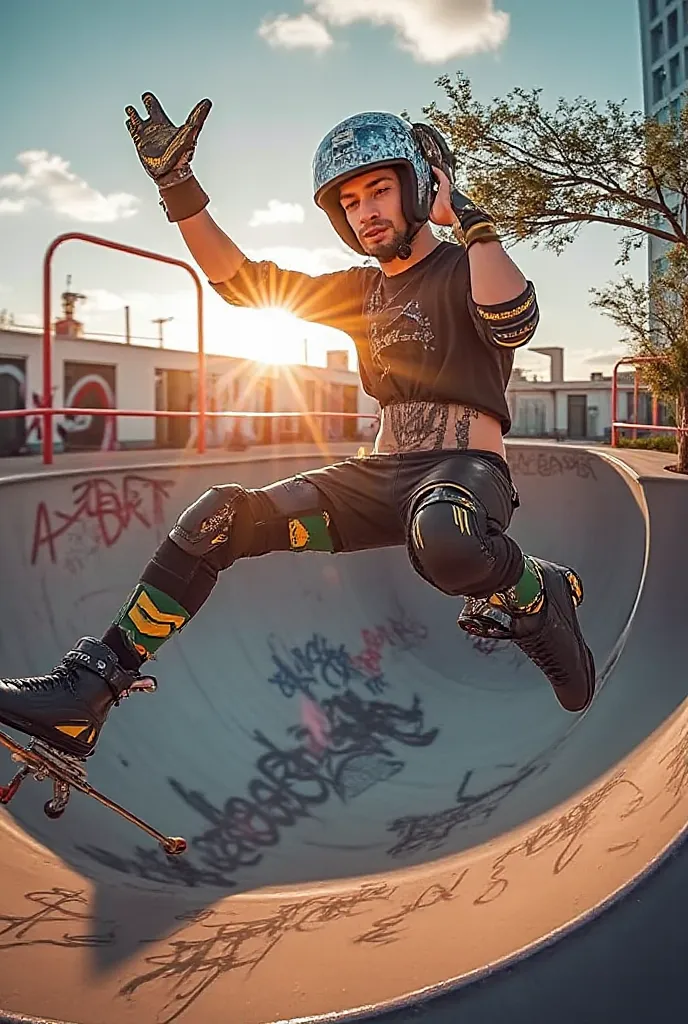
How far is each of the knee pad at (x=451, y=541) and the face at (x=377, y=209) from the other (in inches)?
37.1

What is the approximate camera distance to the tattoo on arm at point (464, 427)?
9.10ft

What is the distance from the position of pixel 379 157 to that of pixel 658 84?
4805 centimetres

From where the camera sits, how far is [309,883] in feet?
11.0

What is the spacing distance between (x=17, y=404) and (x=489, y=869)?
23.2 m

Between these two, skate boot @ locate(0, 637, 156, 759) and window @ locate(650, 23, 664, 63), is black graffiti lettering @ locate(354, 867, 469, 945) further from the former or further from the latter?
window @ locate(650, 23, 664, 63)

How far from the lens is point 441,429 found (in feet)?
9.18

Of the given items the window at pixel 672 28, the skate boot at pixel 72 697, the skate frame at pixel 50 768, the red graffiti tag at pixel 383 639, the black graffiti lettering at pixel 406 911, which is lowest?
the red graffiti tag at pixel 383 639

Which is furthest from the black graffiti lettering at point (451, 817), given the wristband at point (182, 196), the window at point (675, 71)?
the window at point (675, 71)

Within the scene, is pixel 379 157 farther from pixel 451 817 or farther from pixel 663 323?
pixel 663 323

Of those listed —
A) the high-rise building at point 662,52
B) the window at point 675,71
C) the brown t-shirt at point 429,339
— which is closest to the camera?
the brown t-shirt at point 429,339

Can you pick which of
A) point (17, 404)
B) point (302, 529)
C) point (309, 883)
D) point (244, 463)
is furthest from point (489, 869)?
point (17, 404)

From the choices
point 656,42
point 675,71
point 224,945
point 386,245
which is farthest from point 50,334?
point 656,42

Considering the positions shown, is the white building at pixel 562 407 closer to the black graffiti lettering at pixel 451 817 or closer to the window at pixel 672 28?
the window at pixel 672 28

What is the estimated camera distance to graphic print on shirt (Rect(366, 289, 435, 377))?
279cm
